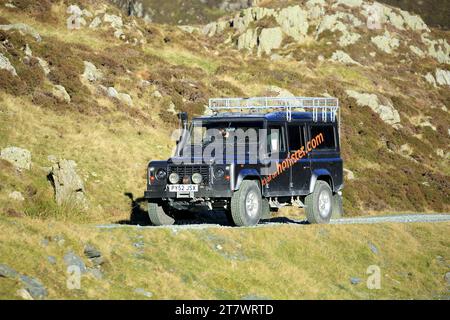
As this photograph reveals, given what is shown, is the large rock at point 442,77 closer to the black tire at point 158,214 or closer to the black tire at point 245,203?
the black tire at point 245,203

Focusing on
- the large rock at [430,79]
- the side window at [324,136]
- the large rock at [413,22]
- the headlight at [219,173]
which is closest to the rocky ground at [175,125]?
the large rock at [430,79]

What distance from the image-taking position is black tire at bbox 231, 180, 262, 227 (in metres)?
17.5

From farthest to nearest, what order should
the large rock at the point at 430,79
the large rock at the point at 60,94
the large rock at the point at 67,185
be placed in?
the large rock at the point at 430,79, the large rock at the point at 60,94, the large rock at the point at 67,185

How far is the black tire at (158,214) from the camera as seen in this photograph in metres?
18.5

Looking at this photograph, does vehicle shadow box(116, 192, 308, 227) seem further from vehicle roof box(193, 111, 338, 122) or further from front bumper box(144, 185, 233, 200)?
vehicle roof box(193, 111, 338, 122)

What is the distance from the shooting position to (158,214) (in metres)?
18.5

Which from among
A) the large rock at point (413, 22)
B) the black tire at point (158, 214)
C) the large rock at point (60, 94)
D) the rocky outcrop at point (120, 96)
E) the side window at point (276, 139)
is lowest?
the black tire at point (158, 214)

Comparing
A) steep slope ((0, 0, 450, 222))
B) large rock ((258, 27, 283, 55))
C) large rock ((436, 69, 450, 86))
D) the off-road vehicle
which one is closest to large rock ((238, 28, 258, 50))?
steep slope ((0, 0, 450, 222))

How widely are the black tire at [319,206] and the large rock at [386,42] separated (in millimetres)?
45977

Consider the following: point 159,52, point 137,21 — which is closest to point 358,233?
point 159,52

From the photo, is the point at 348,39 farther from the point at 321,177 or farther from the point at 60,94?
the point at 321,177

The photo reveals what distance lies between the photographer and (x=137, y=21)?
4972 cm
